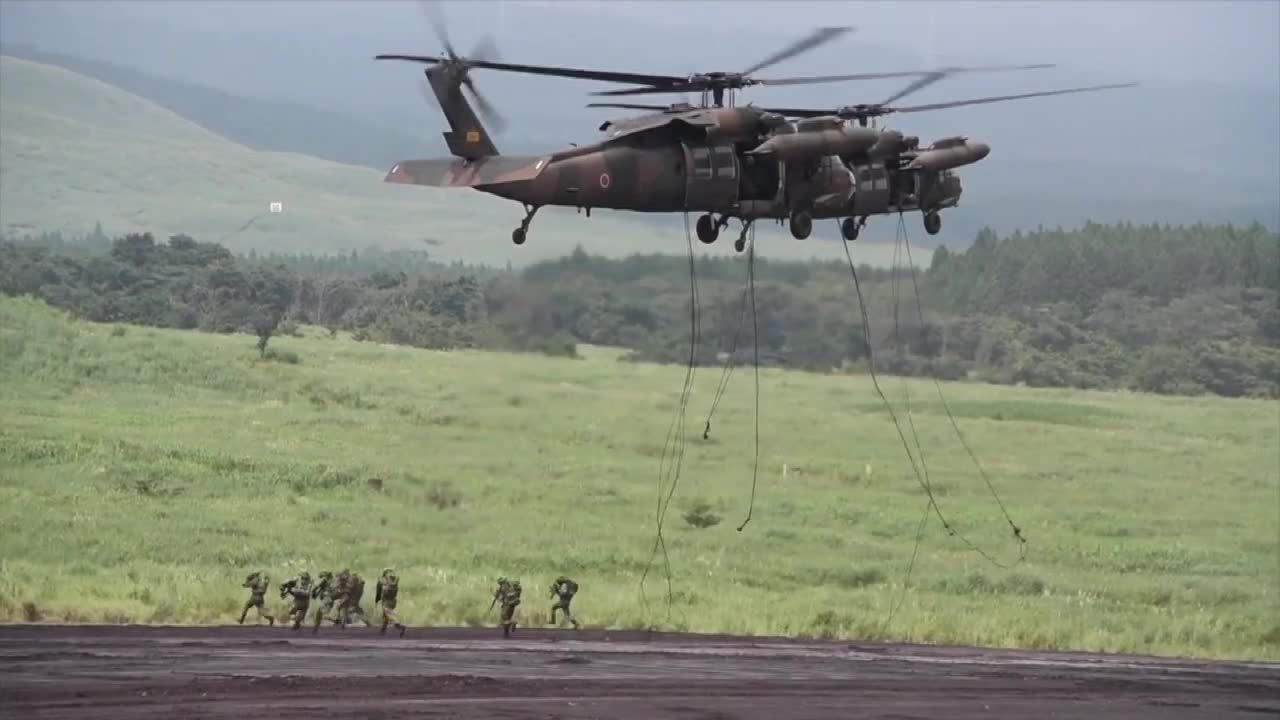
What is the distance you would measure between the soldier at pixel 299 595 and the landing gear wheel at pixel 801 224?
9.32m

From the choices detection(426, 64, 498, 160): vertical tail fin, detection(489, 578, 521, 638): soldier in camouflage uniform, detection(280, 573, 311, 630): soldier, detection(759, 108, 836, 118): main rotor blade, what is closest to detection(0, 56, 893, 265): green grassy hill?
detection(489, 578, 521, 638): soldier in camouflage uniform

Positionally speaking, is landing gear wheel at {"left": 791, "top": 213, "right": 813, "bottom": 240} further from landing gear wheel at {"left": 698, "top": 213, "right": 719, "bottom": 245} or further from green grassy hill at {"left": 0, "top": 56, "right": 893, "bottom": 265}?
green grassy hill at {"left": 0, "top": 56, "right": 893, "bottom": 265}

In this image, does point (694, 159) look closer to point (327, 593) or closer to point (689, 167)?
point (689, 167)

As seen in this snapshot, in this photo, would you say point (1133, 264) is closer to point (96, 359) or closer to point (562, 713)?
point (96, 359)

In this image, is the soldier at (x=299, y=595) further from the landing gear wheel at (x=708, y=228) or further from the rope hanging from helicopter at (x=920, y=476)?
the rope hanging from helicopter at (x=920, y=476)

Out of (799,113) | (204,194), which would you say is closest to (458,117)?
(799,113)

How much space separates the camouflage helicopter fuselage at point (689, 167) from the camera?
86.6 feet

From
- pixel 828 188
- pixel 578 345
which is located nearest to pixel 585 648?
pixel 828 188

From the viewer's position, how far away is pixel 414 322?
219 feet

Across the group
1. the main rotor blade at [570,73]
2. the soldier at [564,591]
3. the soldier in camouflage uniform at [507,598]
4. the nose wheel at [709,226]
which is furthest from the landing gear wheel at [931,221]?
the soldier in camouflage uniform at [507,598]

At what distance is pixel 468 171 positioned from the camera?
26281mm

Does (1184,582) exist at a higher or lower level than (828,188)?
lower

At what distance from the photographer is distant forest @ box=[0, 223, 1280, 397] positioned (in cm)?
6188

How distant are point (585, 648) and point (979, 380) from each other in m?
Answer: 51.2
